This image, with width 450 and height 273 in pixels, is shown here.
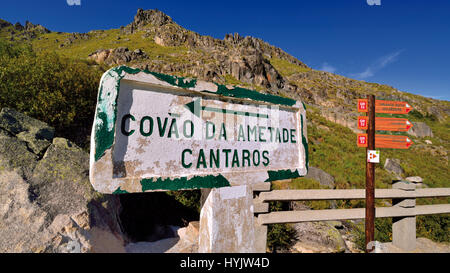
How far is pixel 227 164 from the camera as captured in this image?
4.11ft

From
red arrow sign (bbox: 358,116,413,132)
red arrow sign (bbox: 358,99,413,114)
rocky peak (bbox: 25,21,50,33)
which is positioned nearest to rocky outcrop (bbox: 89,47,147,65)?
red arrow sign (bbox: 358,99,413,114)

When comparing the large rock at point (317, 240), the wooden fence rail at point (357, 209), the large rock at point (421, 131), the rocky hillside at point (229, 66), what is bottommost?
the large rock at point (317, 240)

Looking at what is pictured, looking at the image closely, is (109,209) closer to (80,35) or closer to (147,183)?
(147,183)

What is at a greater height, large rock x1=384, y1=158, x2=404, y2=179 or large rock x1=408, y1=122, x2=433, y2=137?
large rock x1=408, y1=122, x2=433, y2=137

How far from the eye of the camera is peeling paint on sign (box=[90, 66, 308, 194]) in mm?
894

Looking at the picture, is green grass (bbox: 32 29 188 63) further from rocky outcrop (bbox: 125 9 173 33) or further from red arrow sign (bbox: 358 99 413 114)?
red arrow sign (bbox: 358 99 413 114)

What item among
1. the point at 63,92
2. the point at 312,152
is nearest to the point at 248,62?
the point at 312,152

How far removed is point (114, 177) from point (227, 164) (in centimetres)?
61

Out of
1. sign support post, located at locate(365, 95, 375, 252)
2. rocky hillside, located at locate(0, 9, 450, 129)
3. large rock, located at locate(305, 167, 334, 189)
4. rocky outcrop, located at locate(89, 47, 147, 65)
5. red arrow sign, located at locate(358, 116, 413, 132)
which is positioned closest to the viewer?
sign support post, located at locate(365, 95, 375, 252)

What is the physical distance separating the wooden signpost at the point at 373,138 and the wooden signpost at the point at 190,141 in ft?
10.5

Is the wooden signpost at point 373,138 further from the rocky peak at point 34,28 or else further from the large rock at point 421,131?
the rocky peak at point 34,28

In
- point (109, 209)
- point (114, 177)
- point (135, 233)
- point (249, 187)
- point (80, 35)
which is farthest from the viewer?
point (80, 35)

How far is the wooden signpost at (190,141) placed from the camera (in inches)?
35.4

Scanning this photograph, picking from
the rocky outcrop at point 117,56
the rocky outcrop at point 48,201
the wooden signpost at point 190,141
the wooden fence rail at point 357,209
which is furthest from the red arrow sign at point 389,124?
the rocky outcrop at point 117,56
